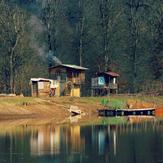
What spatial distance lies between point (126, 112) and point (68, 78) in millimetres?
13932

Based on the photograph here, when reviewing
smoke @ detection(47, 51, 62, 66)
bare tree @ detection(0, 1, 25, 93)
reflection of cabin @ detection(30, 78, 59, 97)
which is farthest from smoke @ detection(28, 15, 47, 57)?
reflection of cabin @ detection(30, 78, 59, 97)

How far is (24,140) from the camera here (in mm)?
72688

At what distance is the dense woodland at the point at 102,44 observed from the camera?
5157 inches

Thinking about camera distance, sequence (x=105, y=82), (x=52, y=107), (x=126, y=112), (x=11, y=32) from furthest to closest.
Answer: (x=105, y=82)
(x=11, y=32)
(x=126, y=112)
(x=52, y=107)

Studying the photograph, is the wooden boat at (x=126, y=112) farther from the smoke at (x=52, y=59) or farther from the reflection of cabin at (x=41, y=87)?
the smoke at (x=52, y=59)

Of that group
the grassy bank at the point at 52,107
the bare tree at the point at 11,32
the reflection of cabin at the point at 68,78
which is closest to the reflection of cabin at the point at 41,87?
the reflection of cabin at the point at 68,78

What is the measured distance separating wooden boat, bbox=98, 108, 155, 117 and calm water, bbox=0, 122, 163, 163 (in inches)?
787

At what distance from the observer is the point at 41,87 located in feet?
387

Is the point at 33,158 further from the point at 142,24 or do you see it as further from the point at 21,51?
the point at 142,24

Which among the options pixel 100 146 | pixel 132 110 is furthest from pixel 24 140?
pixel 132 110

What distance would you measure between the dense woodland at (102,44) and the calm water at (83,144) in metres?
42.3

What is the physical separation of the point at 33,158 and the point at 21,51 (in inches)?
2626

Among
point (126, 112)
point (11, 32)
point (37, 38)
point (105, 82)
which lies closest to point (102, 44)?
point (105, 82)

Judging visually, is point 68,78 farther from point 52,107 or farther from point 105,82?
point 52,107
